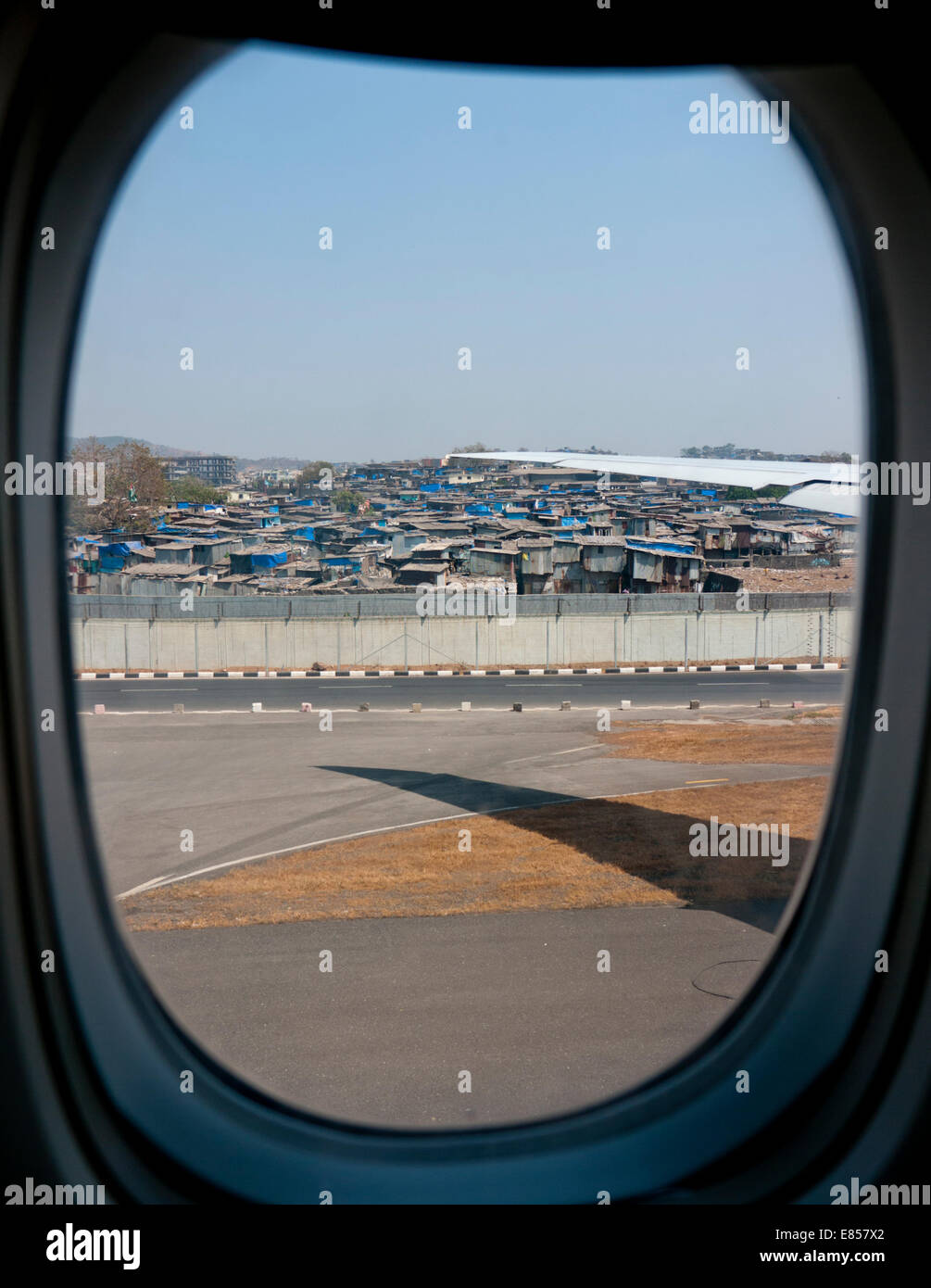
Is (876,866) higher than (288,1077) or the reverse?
higher

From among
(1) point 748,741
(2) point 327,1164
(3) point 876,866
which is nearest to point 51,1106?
(2) point 327,1164

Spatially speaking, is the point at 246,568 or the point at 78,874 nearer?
the point at 78,874

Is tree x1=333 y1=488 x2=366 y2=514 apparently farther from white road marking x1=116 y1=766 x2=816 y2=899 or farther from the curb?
white road marking x1=116 y1=766 x2=816 y2=899

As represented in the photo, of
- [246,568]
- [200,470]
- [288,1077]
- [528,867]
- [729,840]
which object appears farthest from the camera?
[200,470]

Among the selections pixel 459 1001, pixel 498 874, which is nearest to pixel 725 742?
pixel 498 874

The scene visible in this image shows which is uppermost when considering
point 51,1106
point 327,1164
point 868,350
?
point 868,350

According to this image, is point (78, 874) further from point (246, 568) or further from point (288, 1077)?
point (246, 568)
